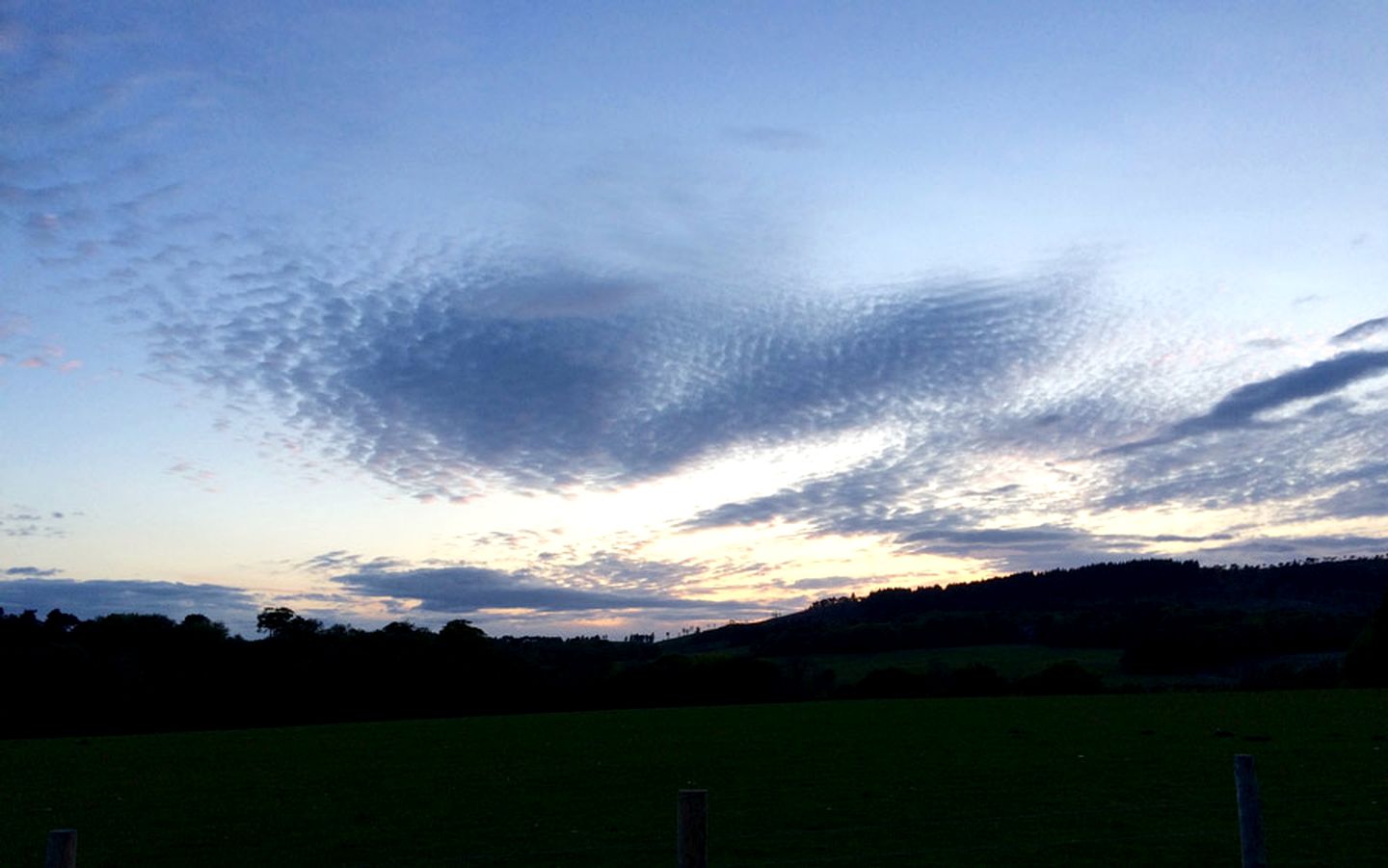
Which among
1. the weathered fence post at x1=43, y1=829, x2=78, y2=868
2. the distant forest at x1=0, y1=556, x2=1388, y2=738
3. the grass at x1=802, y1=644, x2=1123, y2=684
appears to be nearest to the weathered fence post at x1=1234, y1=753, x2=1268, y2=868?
the weathered fence post at x1=43, y1=829, x2=78, y2=868

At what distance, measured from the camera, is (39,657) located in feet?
250

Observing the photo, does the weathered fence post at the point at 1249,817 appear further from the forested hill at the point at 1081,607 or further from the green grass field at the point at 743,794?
the forested hill at the point at 1081,607

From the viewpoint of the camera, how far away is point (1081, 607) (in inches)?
6038

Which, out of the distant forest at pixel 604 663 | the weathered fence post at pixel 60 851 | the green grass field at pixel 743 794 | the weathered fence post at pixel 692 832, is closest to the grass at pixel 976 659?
the distant forest at pixel 604 663

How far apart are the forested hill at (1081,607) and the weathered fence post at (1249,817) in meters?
123

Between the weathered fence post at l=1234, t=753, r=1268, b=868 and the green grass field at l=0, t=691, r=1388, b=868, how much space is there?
572 centimetres

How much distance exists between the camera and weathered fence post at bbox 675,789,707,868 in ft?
26.5

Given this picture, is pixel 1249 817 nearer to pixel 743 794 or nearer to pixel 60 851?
pixel 60 851

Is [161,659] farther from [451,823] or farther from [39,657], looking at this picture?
[451,823]

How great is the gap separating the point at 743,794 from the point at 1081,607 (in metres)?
139

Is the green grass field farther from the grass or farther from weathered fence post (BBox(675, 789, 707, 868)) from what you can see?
the grass

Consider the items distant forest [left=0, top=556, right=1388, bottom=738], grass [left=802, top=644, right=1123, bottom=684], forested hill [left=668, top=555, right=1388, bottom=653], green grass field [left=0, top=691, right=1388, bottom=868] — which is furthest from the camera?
forested hill [left=668, top=555, right=1388, bottom=653]

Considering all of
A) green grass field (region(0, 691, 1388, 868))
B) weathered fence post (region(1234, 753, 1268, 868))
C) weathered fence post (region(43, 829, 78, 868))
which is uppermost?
weathered fence post (region(43, 829, 78, 868))

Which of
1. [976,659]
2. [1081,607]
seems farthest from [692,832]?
[1081,607]
